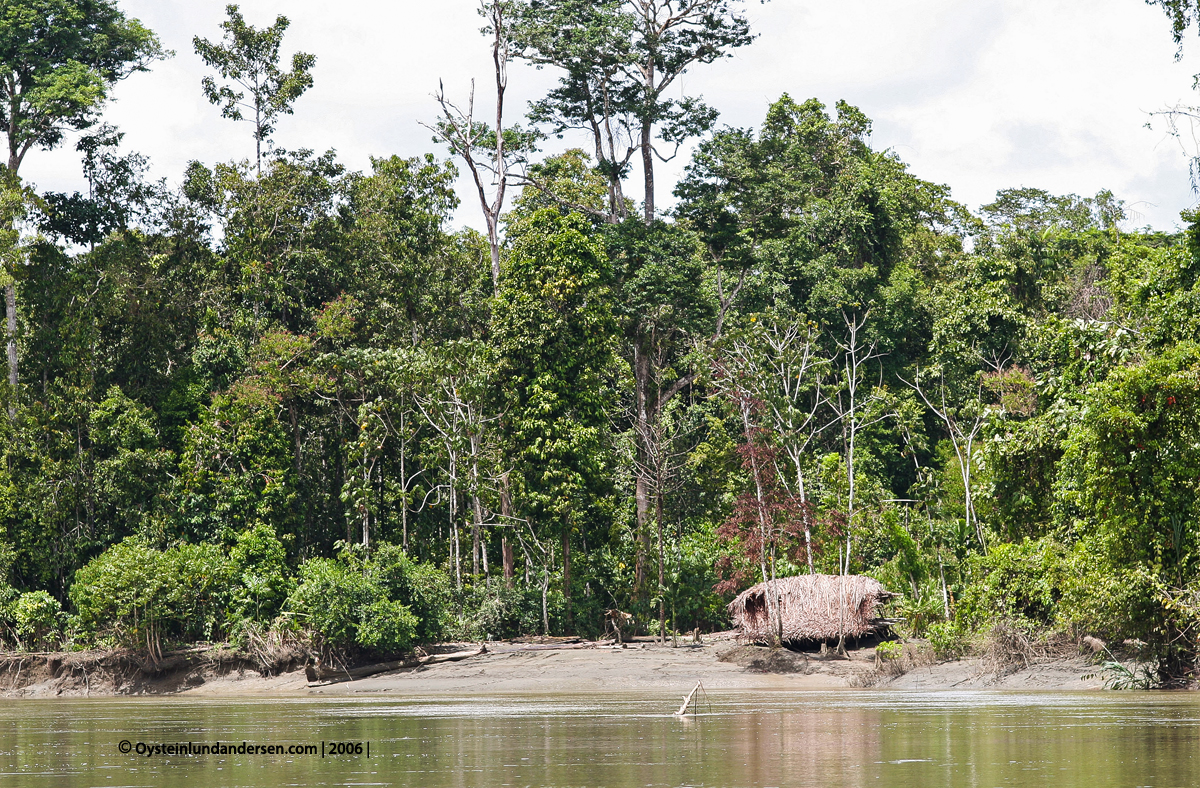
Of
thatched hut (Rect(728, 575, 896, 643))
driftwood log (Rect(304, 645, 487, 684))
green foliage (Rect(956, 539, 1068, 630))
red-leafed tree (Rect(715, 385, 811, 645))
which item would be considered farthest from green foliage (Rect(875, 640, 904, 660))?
driftwood log (Rect(304, 645, 487, 684))

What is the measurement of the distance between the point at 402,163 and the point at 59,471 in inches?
510

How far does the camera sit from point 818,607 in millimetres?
23922

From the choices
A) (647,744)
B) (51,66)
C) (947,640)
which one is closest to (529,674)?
(947,640)

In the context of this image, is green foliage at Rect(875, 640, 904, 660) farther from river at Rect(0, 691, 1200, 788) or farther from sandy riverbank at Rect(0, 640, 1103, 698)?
river at Rect(0, 691, 1200, 788)

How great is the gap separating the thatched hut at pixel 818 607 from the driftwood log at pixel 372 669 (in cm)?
595

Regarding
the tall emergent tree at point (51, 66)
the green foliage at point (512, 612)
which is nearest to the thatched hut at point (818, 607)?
the green foliage at point (512, 612)

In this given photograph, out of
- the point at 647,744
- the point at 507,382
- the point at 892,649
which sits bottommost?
the point at 892,649

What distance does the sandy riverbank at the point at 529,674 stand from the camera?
2267cm

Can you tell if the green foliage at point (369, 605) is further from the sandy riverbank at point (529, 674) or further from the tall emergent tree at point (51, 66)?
the tall emergent tree at point (51, 66)

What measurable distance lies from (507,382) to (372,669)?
25.2 feet

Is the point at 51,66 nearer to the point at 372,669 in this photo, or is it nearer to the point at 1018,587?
the point at 372,669

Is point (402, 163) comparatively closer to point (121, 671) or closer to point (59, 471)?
point (59, 471)

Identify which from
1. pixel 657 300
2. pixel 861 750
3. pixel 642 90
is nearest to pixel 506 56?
pixel 642 90

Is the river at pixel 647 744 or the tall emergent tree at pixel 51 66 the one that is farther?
the tall emergent tree at pixel 51 66
